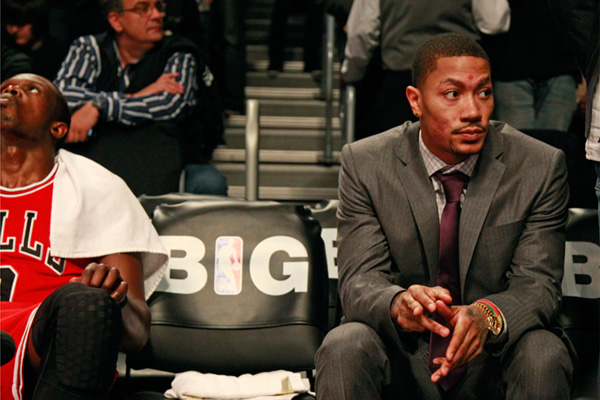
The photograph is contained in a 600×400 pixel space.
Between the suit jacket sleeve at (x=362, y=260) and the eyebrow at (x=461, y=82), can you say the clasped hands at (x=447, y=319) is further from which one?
the eyebrow at (x=461, y=82)

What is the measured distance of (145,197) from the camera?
3516 mm

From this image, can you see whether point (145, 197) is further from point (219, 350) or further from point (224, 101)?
point (224, 101)

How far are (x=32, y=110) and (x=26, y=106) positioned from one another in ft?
0.08

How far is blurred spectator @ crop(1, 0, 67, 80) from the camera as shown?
451 cm

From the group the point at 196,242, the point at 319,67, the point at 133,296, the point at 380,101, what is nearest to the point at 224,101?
the point at 319,67

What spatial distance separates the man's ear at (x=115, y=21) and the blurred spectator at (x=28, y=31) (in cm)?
40

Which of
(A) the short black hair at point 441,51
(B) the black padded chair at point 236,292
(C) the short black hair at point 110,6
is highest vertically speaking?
(C) the short black hair at point 110,6

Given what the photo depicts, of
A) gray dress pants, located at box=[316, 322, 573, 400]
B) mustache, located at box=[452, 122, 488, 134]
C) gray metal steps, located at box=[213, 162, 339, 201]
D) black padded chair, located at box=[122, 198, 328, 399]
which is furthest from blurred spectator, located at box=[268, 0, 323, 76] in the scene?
gray dress pants, located at box=[316, 322, 573, 400]

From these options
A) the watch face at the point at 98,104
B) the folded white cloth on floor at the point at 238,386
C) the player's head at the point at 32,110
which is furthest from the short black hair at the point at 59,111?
the folded white cloth on floor at the point at 238,386

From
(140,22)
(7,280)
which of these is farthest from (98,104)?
(7,280)

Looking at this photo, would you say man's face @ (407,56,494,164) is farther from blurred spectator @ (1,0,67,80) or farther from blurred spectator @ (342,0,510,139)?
blurred spectator @ (1,0,67,80)

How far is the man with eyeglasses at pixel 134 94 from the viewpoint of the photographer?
3.92 meters

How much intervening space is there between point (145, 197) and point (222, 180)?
2.26ft

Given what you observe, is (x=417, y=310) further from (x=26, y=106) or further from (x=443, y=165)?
(x=26, y=106)
